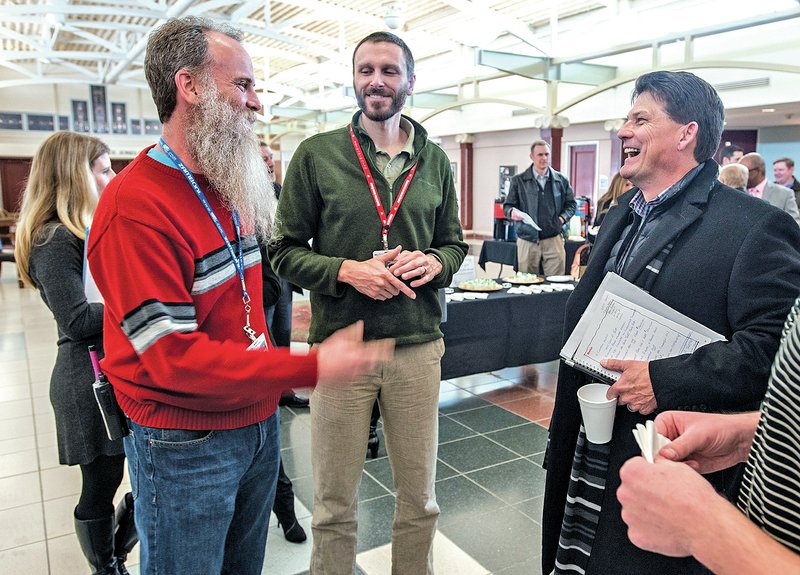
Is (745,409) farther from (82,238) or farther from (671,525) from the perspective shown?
(82,238)

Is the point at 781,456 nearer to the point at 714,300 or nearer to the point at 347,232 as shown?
the point at 714,300

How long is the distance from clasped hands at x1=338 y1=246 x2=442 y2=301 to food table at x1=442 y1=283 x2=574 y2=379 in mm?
2270

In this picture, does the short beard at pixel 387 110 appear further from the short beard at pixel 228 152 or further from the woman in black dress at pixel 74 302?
the woman in black dress at pixel 74 302

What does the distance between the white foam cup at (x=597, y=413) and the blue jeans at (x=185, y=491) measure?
0.80m

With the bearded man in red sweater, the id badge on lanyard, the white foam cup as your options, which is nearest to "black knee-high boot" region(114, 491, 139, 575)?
the bearded man in red sweater

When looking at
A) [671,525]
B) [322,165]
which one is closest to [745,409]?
[671,525]

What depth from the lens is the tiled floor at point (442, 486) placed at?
251cm

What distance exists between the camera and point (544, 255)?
6418mm

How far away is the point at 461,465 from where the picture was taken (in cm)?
337

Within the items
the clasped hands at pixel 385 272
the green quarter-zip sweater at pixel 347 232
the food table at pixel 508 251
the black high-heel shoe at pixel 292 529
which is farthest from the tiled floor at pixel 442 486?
the food table at pixel 508 251

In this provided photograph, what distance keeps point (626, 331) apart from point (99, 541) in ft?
6.13

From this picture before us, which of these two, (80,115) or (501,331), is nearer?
(501,331)

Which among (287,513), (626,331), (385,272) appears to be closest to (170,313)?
(385,272)

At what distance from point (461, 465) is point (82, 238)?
2.31m
